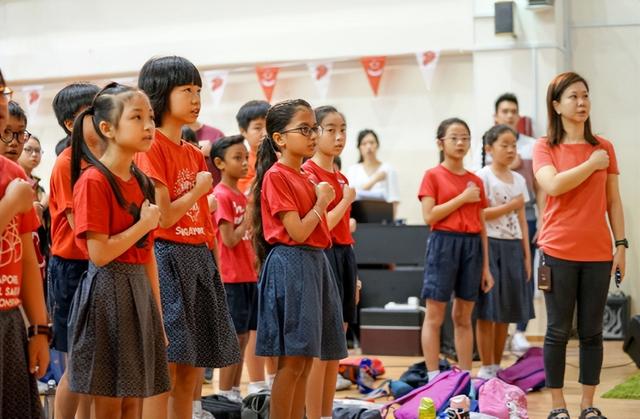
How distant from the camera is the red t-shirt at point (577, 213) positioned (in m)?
4.04

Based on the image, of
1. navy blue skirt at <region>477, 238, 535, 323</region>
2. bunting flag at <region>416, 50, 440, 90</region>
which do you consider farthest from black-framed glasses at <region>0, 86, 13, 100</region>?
bunting flag at <region>416, 50, 440, 90</region>

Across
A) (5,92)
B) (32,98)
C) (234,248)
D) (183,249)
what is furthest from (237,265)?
(32,98)

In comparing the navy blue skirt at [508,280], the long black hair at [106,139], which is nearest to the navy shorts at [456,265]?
the navy blue skirt at [508,280]

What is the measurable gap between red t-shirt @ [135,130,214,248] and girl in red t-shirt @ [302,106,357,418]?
0.79 m

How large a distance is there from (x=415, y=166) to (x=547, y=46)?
1.97 metres

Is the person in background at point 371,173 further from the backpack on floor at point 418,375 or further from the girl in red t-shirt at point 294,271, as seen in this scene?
the girl in red t-shirt at point 294,271

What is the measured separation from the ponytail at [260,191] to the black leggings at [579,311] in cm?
130

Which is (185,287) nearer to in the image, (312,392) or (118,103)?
(118,103)

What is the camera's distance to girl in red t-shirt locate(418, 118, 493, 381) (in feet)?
16.4

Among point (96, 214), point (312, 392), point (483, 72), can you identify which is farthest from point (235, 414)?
point (483, 72)

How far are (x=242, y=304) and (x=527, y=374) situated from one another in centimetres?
165

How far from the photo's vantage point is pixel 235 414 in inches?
164

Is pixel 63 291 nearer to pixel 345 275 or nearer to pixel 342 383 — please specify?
pixel 345 275

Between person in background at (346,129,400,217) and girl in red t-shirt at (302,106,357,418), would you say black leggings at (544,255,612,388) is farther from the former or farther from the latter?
person in background at (346,129,400,217)
